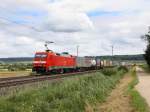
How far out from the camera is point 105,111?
17.7m

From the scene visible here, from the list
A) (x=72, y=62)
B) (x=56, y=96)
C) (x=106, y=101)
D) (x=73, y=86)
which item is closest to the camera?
(x=56, y=96)

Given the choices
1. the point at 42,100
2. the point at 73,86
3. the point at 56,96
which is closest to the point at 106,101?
the point at 73,86

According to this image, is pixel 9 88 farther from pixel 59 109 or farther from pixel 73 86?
pixel 59 109

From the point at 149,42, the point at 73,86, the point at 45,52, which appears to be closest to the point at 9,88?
the point at 73,86

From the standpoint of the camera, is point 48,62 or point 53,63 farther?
point 53,63

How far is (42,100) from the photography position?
1755 cm

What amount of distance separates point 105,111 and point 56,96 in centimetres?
273

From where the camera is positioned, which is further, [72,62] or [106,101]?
[72,62]

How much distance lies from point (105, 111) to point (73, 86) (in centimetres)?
609

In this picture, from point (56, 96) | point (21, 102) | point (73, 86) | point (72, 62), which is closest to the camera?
point (21, 102)

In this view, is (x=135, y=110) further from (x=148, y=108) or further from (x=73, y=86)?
(x=73, y=86)

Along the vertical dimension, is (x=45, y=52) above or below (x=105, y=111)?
above

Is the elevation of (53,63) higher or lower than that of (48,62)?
lower

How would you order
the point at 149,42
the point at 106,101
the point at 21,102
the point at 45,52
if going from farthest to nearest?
1. the point at 149,42
2. the point at 45,52
3. the point at 106,101
4. the point at 21,102
